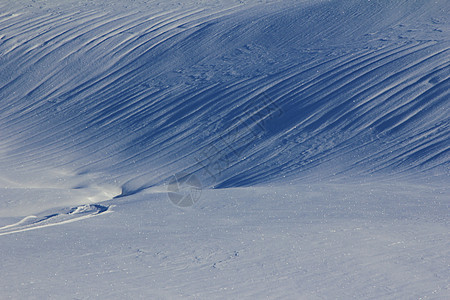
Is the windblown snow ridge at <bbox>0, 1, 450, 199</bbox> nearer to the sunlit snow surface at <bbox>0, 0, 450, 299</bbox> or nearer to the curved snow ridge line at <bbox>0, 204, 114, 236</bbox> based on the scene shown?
the sunlit snow surface at <bbox>0, 0, 450, 299</bbox>

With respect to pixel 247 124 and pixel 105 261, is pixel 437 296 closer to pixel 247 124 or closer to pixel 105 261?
pixel 105 261

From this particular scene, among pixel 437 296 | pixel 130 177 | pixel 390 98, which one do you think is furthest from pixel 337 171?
pixel 437 296

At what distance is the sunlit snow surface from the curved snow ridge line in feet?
0.05

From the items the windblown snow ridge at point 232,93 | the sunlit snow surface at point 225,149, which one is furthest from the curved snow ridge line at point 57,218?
the windblown snow ridge at point 232,93

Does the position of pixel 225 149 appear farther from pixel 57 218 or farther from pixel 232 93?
pixel 57 218

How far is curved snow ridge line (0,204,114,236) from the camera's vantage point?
259 cm

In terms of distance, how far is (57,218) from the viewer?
2740mm

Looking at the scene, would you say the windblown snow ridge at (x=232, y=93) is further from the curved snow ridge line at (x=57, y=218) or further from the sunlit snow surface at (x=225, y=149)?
the curved snow ridge line at (x=57, y=218)

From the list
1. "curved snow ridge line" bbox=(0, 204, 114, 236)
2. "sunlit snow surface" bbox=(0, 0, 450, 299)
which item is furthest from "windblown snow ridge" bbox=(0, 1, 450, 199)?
"curved snow ridge line" bbox=(0, 204, 114, 236)

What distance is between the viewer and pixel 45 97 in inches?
182

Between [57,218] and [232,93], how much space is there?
5.96 feet

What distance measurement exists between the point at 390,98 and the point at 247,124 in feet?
3.26

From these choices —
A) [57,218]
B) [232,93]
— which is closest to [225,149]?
[232,93]

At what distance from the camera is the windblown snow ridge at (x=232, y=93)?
3.53 meters
